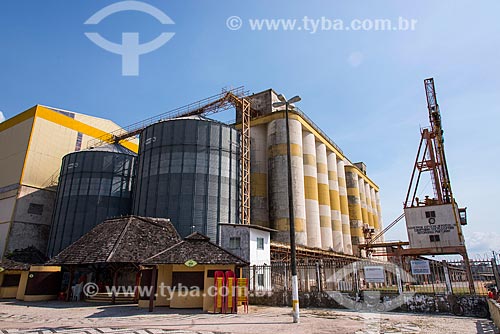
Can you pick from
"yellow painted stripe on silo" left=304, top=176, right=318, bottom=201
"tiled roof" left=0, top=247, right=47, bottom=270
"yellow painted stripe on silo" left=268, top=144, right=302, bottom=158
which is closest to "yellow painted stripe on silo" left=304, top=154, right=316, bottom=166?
"yellow painted stripe on silo" left=304, top=176, right=318, bottom=201

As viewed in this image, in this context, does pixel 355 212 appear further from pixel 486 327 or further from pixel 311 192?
pixel 486 327

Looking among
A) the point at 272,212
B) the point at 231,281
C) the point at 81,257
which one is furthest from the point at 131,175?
the point at 231,281

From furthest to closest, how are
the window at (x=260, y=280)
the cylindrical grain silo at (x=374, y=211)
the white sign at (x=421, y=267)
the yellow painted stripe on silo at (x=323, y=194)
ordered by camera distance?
1. the cylindrical grain silo at (x=374, y=211)
2. the yellow painted stripe on silo at (x=323, y=194)
3. the window at (x=260, y=280)
4. the white sign at (x=421, y=267)

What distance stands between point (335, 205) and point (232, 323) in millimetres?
43973

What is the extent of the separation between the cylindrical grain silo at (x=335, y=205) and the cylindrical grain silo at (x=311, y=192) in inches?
358

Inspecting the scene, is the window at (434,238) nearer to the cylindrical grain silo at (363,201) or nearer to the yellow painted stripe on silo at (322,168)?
the yellow painted stripe on silo at (322,168)

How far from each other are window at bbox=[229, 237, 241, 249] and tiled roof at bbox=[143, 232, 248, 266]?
6776 millimetres

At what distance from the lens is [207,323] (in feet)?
47.5

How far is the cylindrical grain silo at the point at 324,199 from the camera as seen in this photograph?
4931cm

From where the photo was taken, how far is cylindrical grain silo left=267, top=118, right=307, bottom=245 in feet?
137

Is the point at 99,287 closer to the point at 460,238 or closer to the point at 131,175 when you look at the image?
the point at 131,175

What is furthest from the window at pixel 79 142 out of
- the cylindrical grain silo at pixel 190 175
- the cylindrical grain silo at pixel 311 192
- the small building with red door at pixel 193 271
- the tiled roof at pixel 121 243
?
the small building with red door at pixel 193 271

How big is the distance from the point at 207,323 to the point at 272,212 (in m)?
29.4

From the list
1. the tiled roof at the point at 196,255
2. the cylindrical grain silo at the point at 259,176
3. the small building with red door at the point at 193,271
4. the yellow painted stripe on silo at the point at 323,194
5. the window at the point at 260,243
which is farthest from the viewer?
the yellow painted stripe on silo at the point at 323,194
